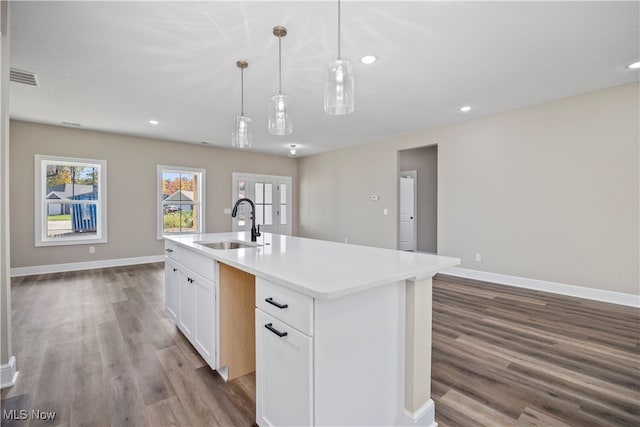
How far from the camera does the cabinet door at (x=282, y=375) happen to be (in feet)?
3.98

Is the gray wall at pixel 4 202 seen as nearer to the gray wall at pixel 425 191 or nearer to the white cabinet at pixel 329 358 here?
the white cabinet at pixel 329 358

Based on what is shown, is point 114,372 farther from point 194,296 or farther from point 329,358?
point 329,358

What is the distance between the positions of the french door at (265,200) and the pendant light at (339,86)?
561 cm

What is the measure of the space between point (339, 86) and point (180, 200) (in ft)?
18.4

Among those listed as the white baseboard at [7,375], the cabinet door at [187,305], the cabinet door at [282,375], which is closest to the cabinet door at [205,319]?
the cabinet door at [187,305]

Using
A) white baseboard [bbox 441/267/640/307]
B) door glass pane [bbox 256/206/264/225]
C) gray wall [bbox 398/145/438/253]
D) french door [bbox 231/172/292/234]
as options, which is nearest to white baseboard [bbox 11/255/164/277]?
french door [bbox 231/172/292/234]

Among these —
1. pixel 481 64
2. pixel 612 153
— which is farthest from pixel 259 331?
pixel 612 153

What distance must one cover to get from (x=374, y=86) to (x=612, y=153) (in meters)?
2.92

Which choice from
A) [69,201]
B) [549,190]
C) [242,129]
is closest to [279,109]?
[242,129]

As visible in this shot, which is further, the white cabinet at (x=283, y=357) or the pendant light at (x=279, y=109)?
the pendant light at (x=279, y=109)

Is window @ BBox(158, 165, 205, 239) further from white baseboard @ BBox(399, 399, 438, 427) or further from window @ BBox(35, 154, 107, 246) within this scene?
white baseboard @ BBox(399, 399, 438, 427)

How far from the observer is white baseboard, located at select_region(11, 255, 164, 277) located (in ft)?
16.3

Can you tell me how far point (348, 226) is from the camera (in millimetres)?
7031

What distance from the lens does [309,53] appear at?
271 cm
